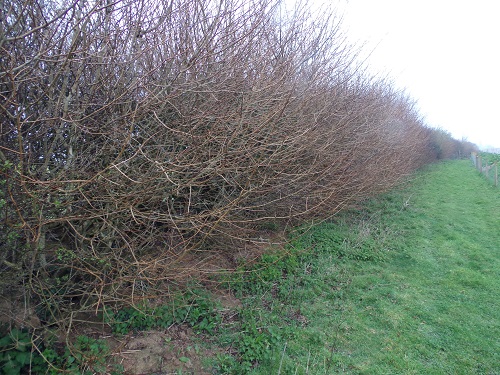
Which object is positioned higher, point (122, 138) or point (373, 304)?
point (122, 138)

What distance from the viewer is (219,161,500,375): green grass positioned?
12.9 feet

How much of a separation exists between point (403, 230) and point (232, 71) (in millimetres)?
6371

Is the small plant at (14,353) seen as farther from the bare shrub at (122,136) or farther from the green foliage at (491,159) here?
the green foliage at (491,159)

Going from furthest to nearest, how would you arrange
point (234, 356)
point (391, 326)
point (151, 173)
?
1. point (391, 326)
2. point (234, 356)
3. point (151, 173)

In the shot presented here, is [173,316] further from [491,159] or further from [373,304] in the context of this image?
[491,159]

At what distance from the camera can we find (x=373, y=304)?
5.21 metres

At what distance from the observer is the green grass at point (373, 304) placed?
3936 mm

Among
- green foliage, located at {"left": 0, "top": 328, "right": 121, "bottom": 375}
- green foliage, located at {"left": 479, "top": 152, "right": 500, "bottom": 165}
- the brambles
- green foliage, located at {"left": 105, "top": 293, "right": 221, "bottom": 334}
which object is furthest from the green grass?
green foliage, located at {"left": 479, "top": 152, "right": 500, "bottom": 165}

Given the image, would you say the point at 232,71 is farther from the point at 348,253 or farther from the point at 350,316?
the point at 348,253

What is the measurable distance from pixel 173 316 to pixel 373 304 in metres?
2.92

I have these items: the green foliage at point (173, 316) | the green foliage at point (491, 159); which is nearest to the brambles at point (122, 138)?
the green foliage at point (173, 316)

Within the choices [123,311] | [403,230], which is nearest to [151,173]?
[123,311]

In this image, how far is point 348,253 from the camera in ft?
22.5

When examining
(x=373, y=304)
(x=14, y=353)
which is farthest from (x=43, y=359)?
(x=373, y=304)
